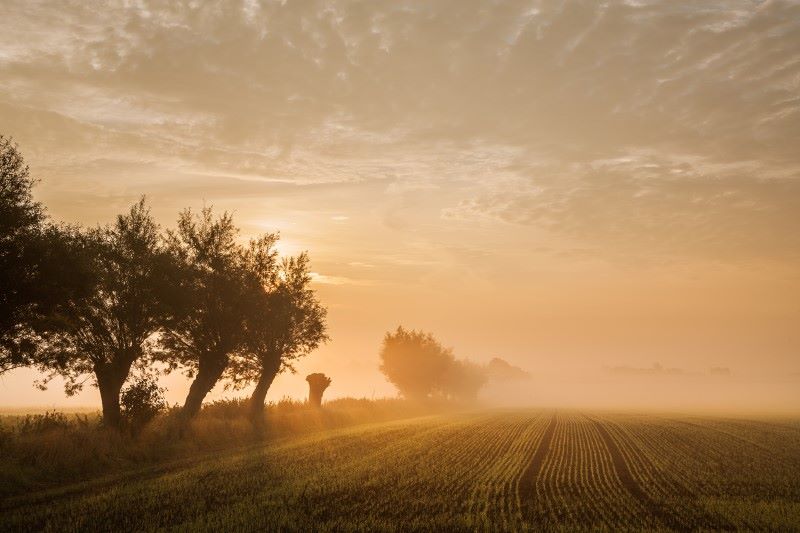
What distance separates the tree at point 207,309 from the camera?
3250 cm

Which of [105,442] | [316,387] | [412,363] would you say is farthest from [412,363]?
[105,442]

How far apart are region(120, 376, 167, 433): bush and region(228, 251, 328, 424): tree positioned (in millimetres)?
9956

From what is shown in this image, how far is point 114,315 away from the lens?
28438 millimetres

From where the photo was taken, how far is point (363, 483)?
686 inches

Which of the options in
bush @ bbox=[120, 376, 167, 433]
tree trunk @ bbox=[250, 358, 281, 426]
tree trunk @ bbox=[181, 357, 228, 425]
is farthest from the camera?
tree trunk @ bbox=[250, 358, 281, 426]

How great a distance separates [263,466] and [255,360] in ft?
62.4

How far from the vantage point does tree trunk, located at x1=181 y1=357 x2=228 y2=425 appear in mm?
32031

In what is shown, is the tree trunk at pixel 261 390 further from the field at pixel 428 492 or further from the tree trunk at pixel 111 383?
the tree trunk at pixel 111 383

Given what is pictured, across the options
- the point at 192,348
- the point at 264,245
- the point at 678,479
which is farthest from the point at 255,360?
the point at 678,479

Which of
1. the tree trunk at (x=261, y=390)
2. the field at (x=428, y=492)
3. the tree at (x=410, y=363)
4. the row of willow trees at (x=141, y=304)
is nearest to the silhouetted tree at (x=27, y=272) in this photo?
the row of willow trees at (x=141, y=304)

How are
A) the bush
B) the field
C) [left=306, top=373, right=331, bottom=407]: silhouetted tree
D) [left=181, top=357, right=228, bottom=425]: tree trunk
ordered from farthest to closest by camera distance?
[left=306, top=373, right=331, bottom=407]: silhouetted tree < [left=181, top=357, right=228, bottom=425]: tree trunk < the bush < the field

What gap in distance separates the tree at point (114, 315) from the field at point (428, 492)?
29.2 ft

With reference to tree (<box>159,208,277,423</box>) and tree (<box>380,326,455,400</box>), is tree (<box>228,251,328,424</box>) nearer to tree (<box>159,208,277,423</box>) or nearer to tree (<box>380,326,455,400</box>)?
tree (<box>159,208,277,423</box>)

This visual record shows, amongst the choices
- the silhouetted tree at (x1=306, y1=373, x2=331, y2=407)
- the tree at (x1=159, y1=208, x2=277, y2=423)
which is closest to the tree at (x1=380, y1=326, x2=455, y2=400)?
the silhouetted tree at (x1=306, y1=373, x2=331, y2=407)
